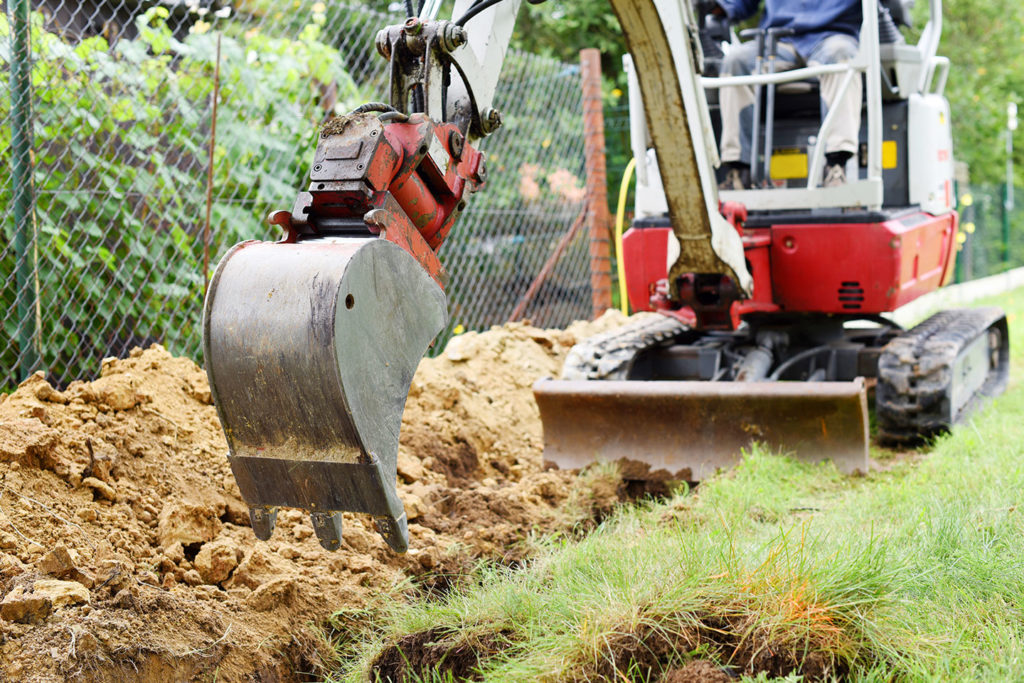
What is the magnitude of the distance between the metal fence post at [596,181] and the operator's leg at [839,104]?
3219 mm

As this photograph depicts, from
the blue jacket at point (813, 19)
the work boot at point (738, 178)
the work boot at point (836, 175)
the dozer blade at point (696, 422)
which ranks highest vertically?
the blue jacket at point (813, 19)

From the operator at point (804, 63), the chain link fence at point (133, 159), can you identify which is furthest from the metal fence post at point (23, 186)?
the operator at point (804, 63)

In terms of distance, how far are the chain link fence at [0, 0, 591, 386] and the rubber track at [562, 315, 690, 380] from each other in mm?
1669

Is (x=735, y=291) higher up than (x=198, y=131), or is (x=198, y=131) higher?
(x=198, y=131)

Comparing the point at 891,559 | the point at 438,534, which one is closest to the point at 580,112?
the point at 438,534

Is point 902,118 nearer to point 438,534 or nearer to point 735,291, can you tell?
point 735,291

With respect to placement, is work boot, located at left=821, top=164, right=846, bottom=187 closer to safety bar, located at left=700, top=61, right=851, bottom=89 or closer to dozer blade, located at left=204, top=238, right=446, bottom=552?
safety bar, located at left=700, top=61, right=851, bottom=89

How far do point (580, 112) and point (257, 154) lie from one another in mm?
3558

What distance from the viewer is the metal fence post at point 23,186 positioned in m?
4.18

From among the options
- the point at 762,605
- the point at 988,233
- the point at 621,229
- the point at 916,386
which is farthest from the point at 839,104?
the point at 988,233

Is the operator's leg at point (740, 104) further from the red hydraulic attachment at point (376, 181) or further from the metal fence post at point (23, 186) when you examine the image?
the metal fence post at point (23, 186)

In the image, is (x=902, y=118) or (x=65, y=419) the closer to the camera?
(x=65, y=419)

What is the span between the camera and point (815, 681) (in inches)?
90.8

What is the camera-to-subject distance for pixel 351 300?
2.26 meters
